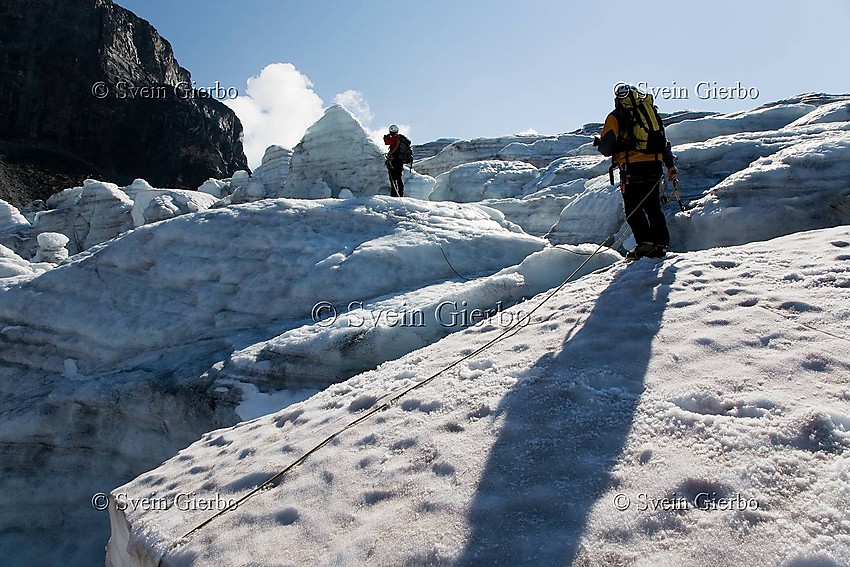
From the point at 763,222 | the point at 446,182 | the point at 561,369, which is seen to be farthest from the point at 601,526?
the point at 446,182

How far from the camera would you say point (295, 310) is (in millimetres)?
5520

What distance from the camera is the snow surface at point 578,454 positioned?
1719 mm

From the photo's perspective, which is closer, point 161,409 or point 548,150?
point 161,409

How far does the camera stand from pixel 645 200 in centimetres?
486

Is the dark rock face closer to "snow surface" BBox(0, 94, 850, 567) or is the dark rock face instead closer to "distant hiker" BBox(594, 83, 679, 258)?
"snow surface" BBox(0, 94, 850, 567)

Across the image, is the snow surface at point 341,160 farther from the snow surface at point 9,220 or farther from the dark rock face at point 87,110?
the dark rock face at point 87,110

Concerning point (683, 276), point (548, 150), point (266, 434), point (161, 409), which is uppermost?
point (548, 150)

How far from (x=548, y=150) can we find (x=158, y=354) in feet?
85.2

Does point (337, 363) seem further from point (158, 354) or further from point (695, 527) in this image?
point (695, 527)

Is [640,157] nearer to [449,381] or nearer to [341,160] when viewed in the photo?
[449,381]

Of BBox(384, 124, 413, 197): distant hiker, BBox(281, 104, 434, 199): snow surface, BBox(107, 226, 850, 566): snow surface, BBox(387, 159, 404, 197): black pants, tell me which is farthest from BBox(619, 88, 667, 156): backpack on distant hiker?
BBox(281, 104, 434, 199): snow surface

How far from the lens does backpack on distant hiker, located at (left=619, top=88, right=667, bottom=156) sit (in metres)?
4.71

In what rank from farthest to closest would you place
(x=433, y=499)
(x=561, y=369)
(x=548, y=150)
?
(x=548, y=150), (x=561, y=369), (x=433, y=499)

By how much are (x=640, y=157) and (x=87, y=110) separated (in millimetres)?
57334
